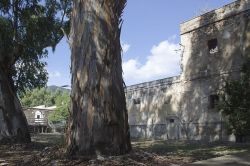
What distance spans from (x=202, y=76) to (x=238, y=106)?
8.59 metres

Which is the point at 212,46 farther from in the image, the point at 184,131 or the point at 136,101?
the point at 136,101

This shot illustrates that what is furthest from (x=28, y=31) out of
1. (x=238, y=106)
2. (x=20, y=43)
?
(x=238, y=106)

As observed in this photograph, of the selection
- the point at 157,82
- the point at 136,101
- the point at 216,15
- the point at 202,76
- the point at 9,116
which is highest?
the point at 216,15

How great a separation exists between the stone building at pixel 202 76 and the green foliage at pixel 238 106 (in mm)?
5745

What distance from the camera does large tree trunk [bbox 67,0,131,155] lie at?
6.82m

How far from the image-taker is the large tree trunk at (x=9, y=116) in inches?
605

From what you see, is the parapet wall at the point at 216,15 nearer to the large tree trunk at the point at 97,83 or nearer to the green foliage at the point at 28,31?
the green foliage at the point at 28,31

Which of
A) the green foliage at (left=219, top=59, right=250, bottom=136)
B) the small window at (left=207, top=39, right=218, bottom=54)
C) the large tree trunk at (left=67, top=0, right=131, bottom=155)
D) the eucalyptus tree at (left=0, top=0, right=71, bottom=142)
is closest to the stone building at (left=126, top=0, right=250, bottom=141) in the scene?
the small window at (left=207, top=39, right=218, bottom=54)

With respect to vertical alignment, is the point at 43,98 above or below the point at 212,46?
above

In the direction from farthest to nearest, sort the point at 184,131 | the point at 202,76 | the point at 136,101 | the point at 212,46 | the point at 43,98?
the point at 43,98
the point at 136,101
the point at 184,131
the point at 202,76
the point at 212,46

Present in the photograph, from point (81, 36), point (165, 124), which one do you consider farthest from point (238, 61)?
point (81, 36)

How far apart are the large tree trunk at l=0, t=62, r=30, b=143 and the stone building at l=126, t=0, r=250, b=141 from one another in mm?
12147

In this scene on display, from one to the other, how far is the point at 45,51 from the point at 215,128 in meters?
11.1

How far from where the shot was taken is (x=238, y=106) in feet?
54.6
